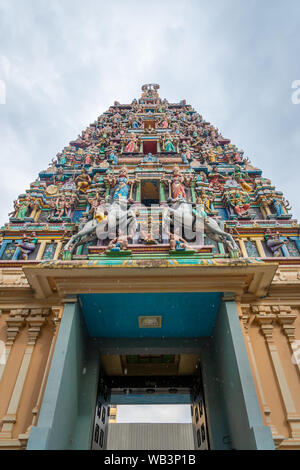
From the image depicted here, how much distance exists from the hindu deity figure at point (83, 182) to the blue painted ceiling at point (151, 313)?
5.72 meters

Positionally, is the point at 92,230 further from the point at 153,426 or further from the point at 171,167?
the point at 153,426

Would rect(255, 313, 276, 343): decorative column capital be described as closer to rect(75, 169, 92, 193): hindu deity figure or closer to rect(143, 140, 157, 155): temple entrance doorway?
rect(75, 169, 92, 193): hindu deity figure

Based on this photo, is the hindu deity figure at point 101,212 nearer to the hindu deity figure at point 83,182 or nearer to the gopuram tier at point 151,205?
the gopuram tier at point 151,205

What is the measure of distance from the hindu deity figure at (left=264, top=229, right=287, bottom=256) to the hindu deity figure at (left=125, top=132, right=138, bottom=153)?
Result: 684 cm

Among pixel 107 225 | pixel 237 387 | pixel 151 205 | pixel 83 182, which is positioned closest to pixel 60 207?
pixel 83 182

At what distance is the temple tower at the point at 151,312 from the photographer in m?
5.50

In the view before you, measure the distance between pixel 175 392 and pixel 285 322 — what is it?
13.7ft

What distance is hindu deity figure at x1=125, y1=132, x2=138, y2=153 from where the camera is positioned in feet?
42.3

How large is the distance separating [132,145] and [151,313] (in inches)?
338

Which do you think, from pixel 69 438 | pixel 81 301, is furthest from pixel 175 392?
pixel 81 301

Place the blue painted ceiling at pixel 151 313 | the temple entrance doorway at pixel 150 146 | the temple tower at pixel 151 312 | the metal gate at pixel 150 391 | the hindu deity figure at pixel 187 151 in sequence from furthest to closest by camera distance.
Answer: the temple entrance doorway at pixel 150 146 < the hindu deity figure at pixel 187 151 < the metal gate at pixel 150 391 < the blue painted ceiling at pixel 151 313 < the temple tower at pixel 151 312

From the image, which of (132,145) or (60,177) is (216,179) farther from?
(60,177)

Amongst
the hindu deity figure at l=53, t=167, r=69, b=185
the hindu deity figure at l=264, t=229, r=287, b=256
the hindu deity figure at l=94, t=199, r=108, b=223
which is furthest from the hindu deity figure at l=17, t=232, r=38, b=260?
the hindu deity figure at l=264, t=229, r=287, b=256

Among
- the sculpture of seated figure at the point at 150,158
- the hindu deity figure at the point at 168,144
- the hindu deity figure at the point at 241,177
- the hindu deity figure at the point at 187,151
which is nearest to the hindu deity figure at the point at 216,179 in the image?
→ the hindu deity figure at the point at 241,177
